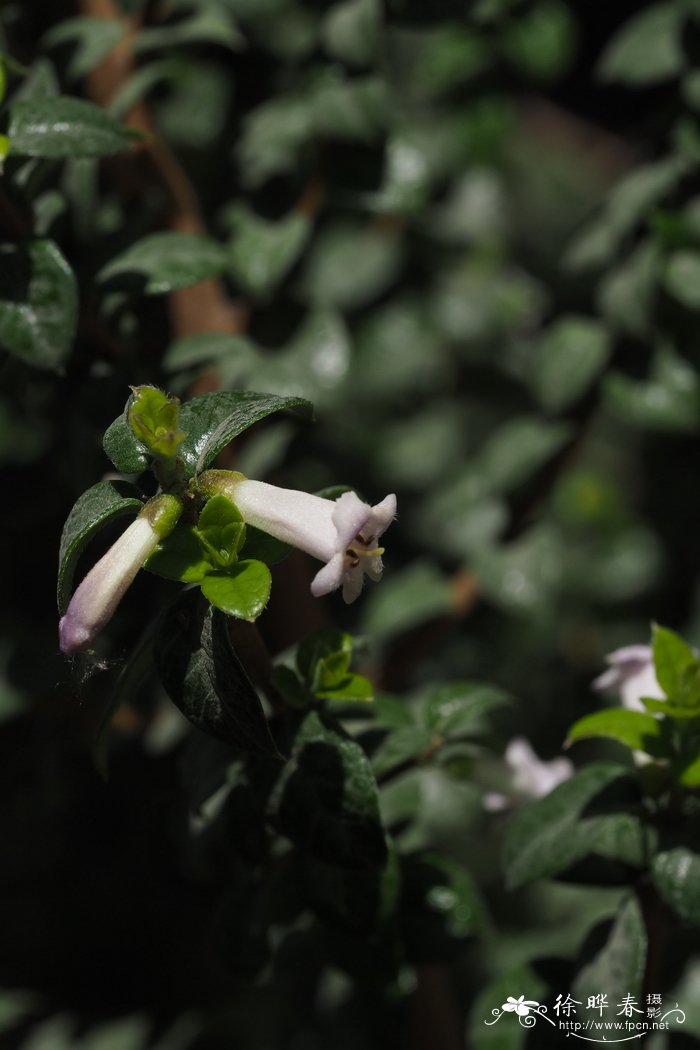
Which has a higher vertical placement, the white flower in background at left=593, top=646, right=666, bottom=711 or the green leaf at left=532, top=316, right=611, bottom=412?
the white flower in background at left=593, top=646, right=666, bottom=711

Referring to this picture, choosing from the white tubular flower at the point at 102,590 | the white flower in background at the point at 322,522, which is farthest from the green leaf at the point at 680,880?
the white tubular flower at the point at 102,590

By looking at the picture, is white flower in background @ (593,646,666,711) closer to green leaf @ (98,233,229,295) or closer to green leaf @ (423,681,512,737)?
green leaf @ (423,681,512,737)

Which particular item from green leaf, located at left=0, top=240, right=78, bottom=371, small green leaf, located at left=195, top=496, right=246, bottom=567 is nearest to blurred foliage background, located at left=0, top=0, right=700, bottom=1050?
green leaf, located at left=0, top=240, right=78, bottom=371

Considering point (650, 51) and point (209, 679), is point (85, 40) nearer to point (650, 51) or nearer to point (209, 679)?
point (650, 51)

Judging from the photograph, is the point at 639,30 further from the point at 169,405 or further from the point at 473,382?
the point at 169,405

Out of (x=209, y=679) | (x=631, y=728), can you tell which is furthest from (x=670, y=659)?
(x=209, y=679)

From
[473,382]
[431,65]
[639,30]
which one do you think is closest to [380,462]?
[473,382]
